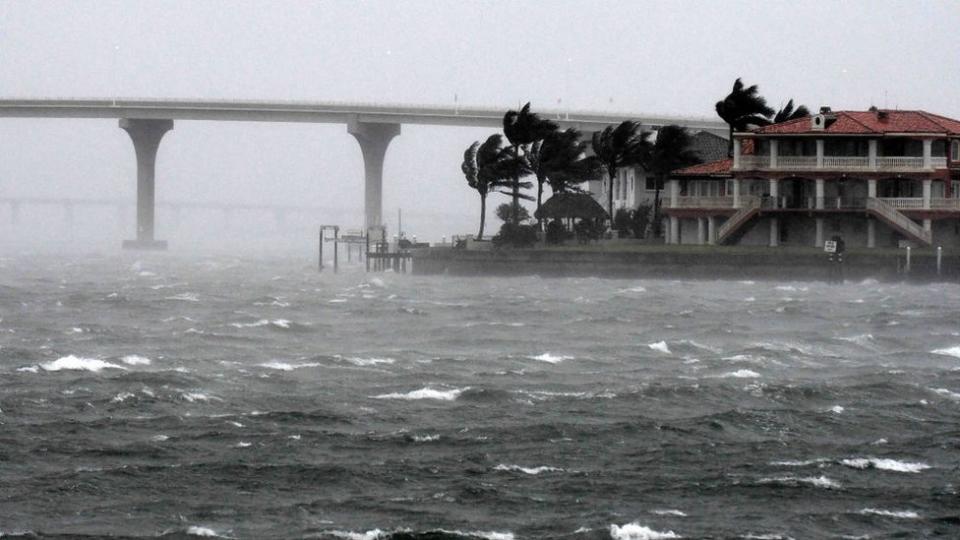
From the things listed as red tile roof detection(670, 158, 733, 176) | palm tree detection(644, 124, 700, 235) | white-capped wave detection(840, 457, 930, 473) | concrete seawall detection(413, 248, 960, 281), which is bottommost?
white-capped wave detection(840, 457, 930, 473)

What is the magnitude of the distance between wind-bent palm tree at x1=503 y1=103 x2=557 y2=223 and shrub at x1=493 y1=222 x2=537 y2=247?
7.08 m

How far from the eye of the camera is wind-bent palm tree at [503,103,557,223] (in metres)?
148

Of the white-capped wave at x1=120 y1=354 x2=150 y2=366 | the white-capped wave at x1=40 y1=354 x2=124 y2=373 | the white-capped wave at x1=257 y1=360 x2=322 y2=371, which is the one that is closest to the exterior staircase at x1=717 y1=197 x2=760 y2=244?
the white-capped wave at x1=257 y1=360 x2=322 y2=371

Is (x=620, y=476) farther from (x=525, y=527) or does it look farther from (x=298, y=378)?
(x=298, y=378)

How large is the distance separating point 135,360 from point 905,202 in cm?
7712

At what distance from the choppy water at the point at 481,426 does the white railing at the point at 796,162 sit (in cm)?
4490

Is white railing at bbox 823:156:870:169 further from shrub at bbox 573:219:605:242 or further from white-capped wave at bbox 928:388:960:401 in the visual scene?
white-capped wave at bbox 928:388:960:401

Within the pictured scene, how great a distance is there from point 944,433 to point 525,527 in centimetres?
1462

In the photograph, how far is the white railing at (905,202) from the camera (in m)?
123

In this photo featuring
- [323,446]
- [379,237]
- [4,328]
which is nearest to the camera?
[323,446]

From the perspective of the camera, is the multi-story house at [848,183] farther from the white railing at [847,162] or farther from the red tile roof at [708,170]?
the red tile roof at [708,170]

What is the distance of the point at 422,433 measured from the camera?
41156mm

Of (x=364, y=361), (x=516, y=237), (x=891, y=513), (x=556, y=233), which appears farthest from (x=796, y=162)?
(x=891, y=513)

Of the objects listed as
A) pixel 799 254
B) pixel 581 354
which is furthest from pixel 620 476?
pixel 799 254
